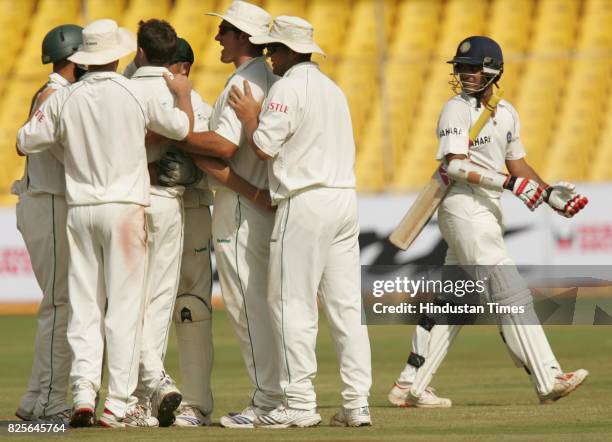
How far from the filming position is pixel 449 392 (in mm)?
9461

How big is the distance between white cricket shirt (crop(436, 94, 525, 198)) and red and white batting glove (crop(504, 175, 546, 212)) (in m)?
0.23

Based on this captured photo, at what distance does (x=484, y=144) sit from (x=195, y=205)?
195cm

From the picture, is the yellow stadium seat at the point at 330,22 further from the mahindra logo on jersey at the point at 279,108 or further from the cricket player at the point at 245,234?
Answer: the mahindra logo on jersey at the point at 279,108

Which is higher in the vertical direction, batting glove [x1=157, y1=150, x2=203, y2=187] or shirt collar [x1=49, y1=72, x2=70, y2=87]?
shirt collar [x1=49, y1=72, x2=70, y2=87]

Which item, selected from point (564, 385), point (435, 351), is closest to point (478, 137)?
point (435, 351)

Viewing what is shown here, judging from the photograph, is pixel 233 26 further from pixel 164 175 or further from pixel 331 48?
pixel 331 48

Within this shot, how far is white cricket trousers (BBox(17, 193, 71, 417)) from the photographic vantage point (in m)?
7.88

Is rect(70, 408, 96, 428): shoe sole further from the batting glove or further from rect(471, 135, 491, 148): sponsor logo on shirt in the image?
rect(471, 135, 491, 148): sponsor logo on shirt

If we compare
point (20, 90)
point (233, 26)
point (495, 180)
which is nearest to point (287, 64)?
point (233, 26)

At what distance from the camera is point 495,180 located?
8531 millimetres

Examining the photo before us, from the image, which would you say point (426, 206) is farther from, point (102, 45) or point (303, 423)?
point (102, 45)

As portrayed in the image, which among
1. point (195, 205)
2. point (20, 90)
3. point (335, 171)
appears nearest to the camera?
point (335, 171)

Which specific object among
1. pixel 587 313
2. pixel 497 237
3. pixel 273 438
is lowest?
pixel 587 313

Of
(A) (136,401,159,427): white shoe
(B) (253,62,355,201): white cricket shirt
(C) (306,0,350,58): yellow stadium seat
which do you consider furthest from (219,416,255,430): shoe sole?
(C) (306,0,350,58): yellow stadium seat
